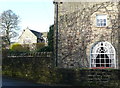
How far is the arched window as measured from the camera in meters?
13.6

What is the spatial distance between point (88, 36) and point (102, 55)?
188cm

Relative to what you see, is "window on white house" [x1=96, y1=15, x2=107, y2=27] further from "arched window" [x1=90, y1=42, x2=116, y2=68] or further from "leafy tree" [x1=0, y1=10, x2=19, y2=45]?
"leafy tree" [x1=0, y1=10, x2=19, y2=45]

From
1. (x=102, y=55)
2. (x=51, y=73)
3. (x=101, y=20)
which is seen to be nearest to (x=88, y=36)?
(x=101, y=20)

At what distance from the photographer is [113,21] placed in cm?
1380

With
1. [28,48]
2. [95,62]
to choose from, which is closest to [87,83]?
[95,62]

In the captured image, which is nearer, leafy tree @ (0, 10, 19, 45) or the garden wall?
the garden wall

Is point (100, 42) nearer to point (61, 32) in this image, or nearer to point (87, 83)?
point (61, 32)

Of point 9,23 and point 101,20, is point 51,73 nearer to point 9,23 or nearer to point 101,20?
point 101,20

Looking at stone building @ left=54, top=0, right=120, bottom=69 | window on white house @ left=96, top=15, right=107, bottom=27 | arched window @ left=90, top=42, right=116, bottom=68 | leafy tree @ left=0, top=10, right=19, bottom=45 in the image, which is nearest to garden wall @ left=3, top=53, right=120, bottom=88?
stone building @ left=54, top=0, right=120, bottom=69

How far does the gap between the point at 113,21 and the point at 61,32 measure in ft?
14.0

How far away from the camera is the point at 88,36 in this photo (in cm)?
1389

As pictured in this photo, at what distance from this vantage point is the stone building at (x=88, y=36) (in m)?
13.7

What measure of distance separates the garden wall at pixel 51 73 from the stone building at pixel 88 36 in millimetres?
2063

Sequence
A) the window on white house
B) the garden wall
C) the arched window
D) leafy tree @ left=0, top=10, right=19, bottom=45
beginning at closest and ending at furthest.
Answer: the garden wall < the arched window < the window on white house < leafy tree @ left=0, top=10, right=19, bottom=45
